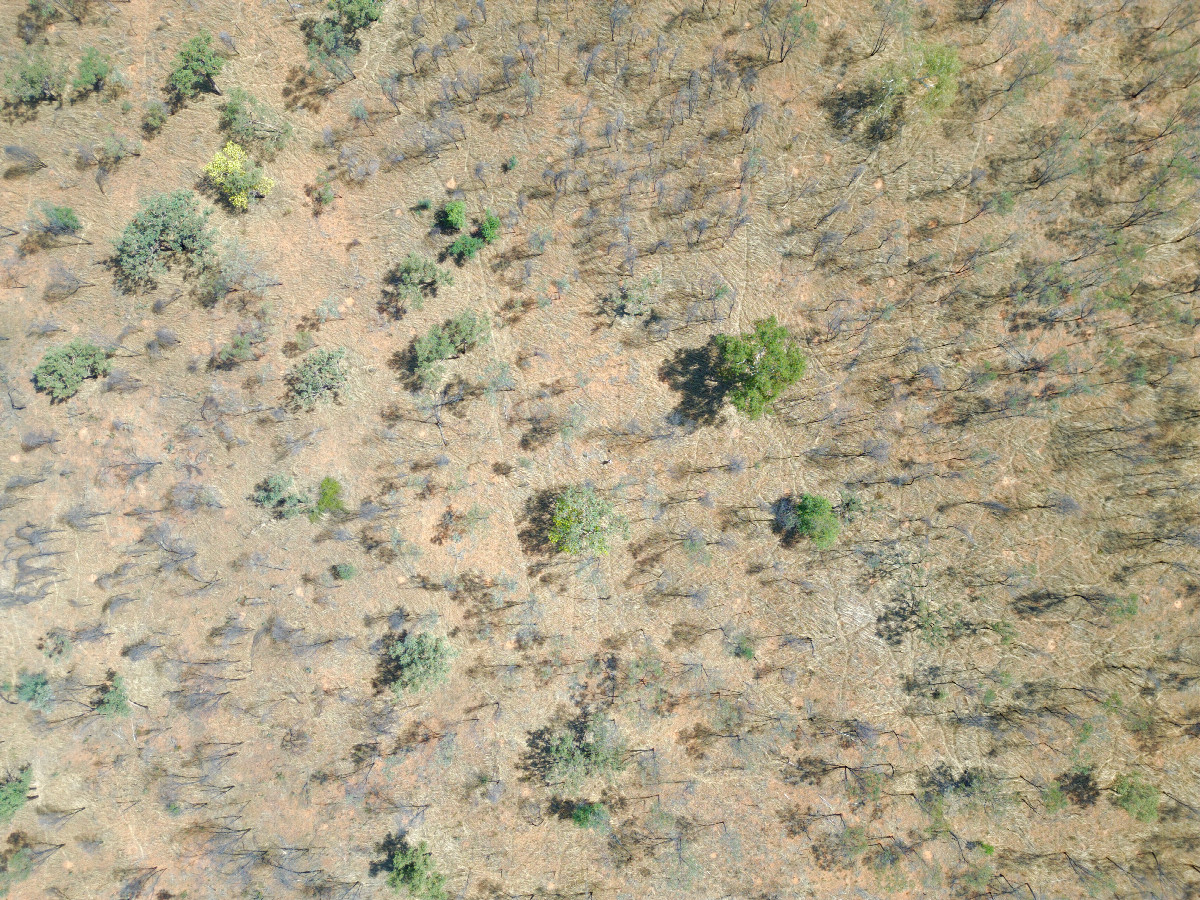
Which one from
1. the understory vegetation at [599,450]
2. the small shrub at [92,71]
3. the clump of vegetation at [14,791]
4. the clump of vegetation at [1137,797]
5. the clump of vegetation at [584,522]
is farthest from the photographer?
the small shrub at [92,71]

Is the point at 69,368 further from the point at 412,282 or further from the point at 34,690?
the point at 412,282

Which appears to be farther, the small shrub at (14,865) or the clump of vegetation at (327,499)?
the small shrub at (14,865)

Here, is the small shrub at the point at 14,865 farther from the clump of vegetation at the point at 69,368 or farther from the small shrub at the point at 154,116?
the small shrub at the point at 154,116

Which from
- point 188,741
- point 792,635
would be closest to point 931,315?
point 792,635

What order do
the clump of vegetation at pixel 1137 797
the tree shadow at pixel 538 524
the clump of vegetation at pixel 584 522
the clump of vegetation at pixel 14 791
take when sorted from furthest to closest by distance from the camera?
1. the tree shadow at pixel 538 524
2. the clump of vegetation at pixel 14 791
3. the clump of vegetation at pixel 584 522
4. the clump of vegetation at pixel 1137 797

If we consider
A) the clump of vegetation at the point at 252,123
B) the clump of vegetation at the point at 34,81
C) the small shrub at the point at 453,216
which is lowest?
the small shrub at the point at 453,216

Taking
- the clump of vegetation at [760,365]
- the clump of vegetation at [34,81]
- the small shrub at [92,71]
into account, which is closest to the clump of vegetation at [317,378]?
the small shrub at [92,71]
